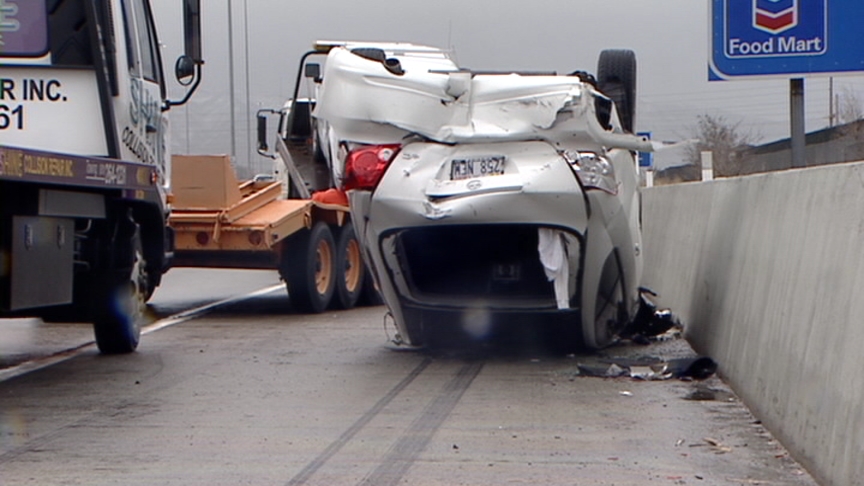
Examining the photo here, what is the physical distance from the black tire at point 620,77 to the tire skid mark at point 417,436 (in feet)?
11.6

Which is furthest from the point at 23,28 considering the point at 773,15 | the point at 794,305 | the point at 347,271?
the point at 347,271

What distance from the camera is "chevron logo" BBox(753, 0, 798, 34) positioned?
8.43m

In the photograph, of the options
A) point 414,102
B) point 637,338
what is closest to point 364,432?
point 414,102

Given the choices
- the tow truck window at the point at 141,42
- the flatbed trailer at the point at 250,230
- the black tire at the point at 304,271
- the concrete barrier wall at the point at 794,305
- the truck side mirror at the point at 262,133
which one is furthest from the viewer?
the truck side mirror at the point at 262,133

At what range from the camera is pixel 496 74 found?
1069 centimetres

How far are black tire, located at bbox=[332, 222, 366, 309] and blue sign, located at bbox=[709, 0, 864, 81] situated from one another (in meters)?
8.01

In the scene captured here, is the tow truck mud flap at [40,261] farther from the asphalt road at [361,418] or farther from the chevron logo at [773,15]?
the chevron logo at [773,15]

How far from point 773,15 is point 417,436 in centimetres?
337

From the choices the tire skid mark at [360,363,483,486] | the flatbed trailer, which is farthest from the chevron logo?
the flatbed trailer

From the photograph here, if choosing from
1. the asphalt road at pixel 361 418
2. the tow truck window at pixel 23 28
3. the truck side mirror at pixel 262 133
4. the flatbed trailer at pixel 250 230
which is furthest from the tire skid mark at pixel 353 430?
the truck side mirror at pixel 262 133

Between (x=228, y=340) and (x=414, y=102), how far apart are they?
3395 mm

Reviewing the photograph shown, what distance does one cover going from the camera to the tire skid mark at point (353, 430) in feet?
21.7

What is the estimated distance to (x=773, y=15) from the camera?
27.9 ft

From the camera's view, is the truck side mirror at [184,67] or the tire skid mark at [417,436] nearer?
the tire skid mark at [417,436]
